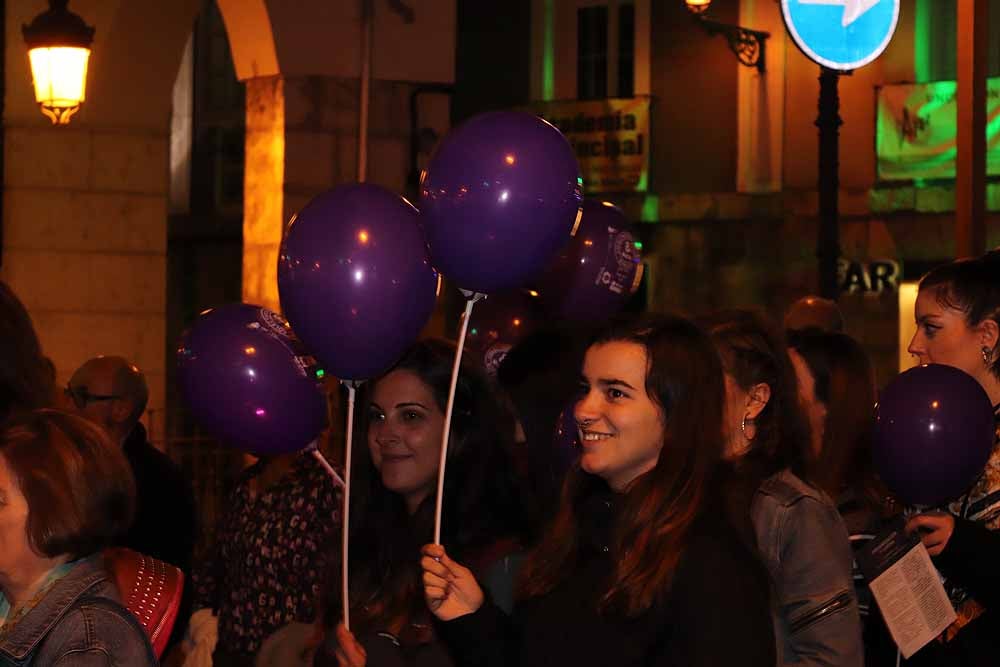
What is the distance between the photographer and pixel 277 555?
17.0 ft

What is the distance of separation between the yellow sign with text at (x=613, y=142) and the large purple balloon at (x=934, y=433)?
16597 mm

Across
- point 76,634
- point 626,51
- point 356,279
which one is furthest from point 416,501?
point 626,51

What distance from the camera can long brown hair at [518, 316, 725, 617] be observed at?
3338 millimetres

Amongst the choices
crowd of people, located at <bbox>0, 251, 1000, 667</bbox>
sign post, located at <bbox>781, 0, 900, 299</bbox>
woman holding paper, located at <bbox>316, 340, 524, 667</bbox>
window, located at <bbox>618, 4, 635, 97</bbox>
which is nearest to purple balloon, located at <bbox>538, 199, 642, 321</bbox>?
crowd of people, located at <bbox>0, 251, 1000, 667</bbox>

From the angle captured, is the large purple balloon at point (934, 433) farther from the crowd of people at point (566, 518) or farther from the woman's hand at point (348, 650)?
the woman's hand at point (348, 650)

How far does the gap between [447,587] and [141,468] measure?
2.98m

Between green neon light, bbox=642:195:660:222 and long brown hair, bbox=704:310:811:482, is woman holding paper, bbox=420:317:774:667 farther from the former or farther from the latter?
green neon light, bbox=642:195:660:222

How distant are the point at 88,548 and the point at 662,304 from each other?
59.3ft

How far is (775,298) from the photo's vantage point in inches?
789

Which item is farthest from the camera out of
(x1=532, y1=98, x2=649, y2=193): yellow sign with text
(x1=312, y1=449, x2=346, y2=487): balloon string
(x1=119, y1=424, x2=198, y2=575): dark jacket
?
(x1=532, y1=98, x2=649, y2=193): yellow sign with text

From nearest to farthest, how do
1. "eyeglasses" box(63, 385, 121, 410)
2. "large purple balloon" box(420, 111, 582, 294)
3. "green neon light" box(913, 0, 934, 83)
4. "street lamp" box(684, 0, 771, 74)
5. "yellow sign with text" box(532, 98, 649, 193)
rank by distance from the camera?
"large purple balloon" box(420, 111, 582, 294), "eyeglasses" box(63, 385, 121, 410), "street lamp" box(684, 0, 771, 74), "green neon light" box(913, 0, 934, 83), "yellow sign with text" box(532, 98, 649, 193)

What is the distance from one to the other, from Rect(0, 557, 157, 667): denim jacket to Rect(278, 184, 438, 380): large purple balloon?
96 centimetres

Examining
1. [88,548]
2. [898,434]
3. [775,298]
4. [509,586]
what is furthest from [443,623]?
[775,298]

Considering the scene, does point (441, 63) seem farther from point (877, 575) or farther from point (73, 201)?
point (877, 575)
